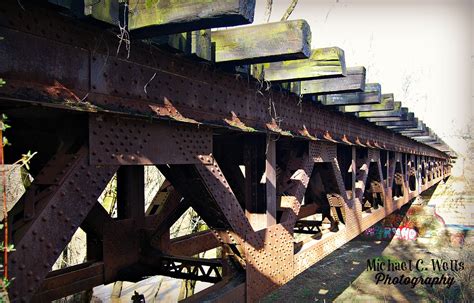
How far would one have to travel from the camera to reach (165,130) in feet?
12.7

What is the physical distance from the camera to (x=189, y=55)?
4070mm

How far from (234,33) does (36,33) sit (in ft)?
5.66

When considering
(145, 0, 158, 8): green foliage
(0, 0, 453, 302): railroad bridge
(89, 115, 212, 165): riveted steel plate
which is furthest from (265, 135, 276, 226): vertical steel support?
(145, 0, 158, 8): green foliage

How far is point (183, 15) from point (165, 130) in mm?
1229

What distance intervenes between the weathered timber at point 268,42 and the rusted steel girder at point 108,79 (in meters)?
0.52

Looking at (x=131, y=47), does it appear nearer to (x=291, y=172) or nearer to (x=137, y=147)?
(x=137, y=147)

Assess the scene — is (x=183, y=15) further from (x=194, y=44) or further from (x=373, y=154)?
(x=373, y=154)

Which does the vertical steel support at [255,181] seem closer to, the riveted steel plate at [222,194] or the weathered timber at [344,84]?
the riveted steel plate at [222,194]

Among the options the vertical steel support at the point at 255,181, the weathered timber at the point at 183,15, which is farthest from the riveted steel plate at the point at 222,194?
the weathered timber at the point at 183,15

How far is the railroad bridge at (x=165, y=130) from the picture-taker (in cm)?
284

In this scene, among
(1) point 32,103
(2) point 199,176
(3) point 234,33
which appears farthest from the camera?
(2) point 199,176

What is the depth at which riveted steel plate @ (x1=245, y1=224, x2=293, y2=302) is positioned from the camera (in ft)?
16.6

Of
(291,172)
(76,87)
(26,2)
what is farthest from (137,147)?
(291,172)

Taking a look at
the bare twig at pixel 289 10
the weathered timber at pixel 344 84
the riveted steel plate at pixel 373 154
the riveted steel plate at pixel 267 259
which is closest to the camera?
the bare twig at pixel 289 10
